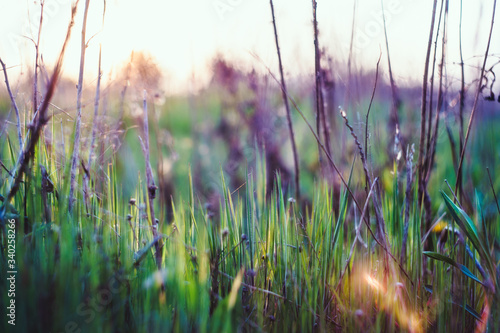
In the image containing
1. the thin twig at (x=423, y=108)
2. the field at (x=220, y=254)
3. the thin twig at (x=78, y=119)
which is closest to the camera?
the field at (x=220, y=254)

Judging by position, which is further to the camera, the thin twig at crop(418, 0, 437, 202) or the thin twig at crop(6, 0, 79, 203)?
the thin twig at crop(418, 0, 437, 202)

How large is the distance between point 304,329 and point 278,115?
65.4 inches

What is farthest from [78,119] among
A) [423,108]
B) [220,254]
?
[423,108]

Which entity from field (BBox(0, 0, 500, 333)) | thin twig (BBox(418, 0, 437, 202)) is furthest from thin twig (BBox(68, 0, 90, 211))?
thin twig (BBox(418, 0, 437, 202))

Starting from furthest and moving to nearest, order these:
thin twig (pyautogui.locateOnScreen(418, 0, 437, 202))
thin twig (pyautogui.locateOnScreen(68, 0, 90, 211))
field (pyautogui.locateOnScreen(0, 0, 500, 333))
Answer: thin twig (pyautogui.locateOnScreen(418, 0, 437, 202)) < thin twig (pyautogui.locateOnScreen(68, 0, 90, 211)) < field (pyautogui.locateOnScreen(0, 0, 500, 333))

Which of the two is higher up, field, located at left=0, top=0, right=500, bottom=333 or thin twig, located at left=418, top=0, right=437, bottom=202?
thin twig, located at left=418, top=0, right=437, bottom=202

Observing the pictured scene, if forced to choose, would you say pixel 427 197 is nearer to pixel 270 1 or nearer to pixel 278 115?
pixel 270 1

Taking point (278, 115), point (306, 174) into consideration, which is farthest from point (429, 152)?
point (306, 174)

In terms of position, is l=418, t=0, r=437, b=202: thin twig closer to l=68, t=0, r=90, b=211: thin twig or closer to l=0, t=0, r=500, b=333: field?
l=0, t=0, r=500, b=333: field

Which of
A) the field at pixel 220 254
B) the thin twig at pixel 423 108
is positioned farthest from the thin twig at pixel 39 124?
the thin twig at pixel 423 108

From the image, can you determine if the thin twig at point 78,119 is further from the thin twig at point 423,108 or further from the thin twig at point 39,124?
the thin twig at point 423,108

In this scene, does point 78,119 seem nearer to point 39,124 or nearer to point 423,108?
point 39,124

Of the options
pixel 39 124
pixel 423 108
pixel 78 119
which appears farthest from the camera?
pixel 423 108

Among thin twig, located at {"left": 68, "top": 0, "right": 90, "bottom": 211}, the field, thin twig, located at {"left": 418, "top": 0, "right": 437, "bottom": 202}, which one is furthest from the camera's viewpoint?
thin twig, located at {"left": 418, "top": 0, "right": 437, "bottom": 202}
